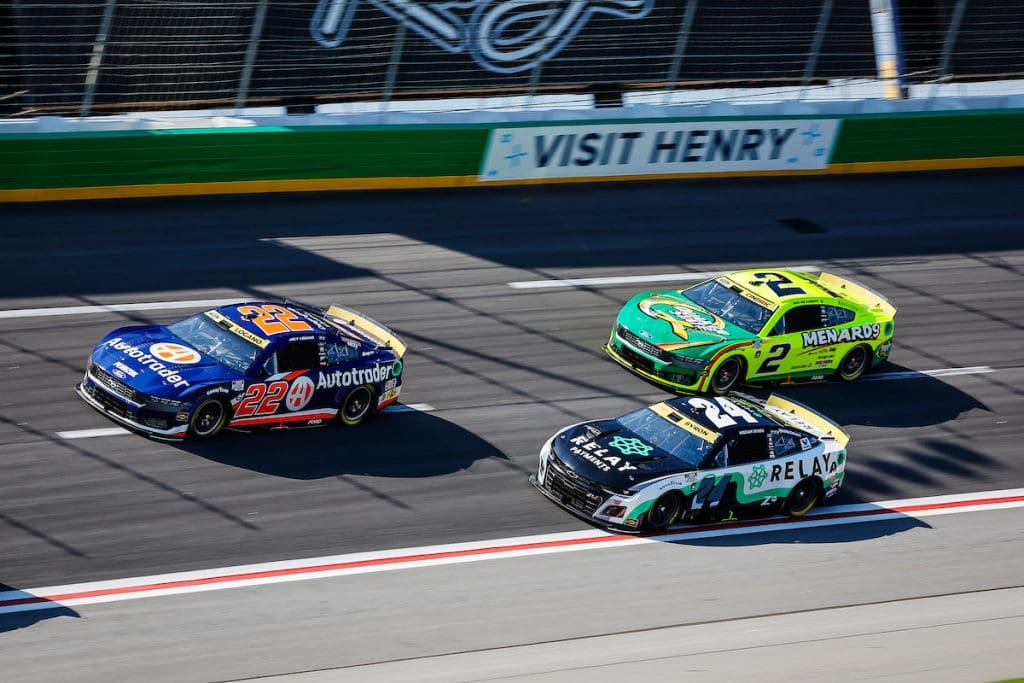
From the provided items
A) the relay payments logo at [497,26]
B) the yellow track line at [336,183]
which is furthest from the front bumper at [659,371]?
the relay payments logo at [497,26]

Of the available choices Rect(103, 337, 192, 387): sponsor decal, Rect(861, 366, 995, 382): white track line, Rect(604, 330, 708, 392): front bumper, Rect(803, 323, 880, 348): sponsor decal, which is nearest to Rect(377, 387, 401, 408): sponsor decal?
Rect(103, 337, 192, 387): sponsor decal

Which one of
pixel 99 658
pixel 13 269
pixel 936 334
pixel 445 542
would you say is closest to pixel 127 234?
pixel 13 269

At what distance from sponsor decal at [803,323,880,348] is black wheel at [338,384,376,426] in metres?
5.86

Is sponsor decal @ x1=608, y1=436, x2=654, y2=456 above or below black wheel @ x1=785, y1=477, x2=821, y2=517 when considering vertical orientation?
above

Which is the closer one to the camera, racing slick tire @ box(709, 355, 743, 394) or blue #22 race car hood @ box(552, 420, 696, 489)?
blue #22 race car hood @ box(552, 420, 696, 489)

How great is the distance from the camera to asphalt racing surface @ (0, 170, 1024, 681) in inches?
456

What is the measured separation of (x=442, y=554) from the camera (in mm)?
13023

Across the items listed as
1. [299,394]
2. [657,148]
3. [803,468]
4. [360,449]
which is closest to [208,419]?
[299,394]

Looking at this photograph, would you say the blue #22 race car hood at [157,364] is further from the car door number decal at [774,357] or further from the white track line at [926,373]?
the white track line at [926,373]

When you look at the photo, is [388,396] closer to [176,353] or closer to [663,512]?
[176,353]

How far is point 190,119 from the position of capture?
20781mm

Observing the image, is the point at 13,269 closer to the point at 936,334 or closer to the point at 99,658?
the point at 99,658

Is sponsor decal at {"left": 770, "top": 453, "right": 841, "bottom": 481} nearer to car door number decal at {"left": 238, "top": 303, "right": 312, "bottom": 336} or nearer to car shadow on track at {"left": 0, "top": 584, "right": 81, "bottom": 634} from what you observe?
car door number decal at {"left": 238, "top": 303, "right": 312, "bottom": 336}

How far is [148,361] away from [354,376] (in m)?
2.24
